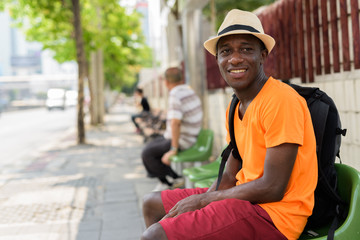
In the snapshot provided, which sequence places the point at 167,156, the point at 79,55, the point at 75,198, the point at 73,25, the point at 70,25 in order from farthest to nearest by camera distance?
1. the point at 70,25
2. the point at 73,25
3. the point at 79,55
4. the point at 75,198
5. the point at 167,156

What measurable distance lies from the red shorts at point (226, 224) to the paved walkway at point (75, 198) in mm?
2362

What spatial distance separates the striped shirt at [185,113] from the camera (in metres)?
5.81

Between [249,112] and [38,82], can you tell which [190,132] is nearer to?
[249,112]

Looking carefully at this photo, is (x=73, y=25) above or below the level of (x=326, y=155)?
above

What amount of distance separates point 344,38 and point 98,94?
17809 millimetres

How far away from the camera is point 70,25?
1402 centimetres

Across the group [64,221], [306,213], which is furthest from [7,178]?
[306,213]

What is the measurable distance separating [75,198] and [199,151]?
1837mm

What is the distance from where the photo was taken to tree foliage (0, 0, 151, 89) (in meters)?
12.8

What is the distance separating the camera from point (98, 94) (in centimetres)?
2077

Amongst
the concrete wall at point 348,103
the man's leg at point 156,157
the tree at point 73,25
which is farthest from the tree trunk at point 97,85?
the concrete wall at point 348,103

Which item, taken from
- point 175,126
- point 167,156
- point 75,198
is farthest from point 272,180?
point 75,198

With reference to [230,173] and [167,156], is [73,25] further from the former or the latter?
[230,173]

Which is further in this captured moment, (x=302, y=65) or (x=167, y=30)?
(x=167, y=30)
